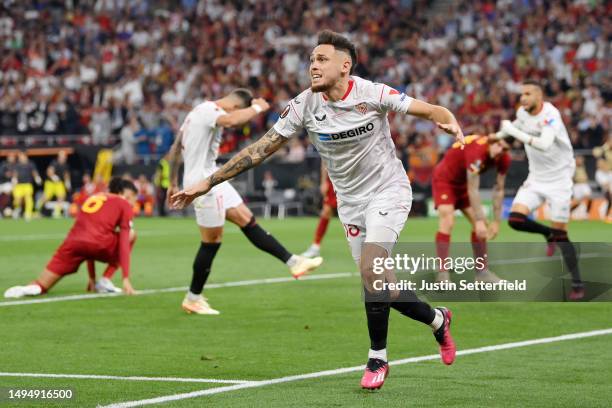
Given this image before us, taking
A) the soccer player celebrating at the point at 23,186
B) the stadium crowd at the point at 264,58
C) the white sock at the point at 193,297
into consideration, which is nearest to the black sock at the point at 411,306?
the white sock at the point at 193,297

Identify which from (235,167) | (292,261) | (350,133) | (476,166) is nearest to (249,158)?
(235,167)

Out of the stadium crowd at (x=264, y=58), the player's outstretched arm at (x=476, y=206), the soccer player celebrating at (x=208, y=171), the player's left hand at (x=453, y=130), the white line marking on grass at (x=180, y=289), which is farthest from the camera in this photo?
the stadium crowd at (x=264, y=58)

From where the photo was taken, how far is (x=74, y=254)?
13500 millimetres

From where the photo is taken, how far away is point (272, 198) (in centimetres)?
3403

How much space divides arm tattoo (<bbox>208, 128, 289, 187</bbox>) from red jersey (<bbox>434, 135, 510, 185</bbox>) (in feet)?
20.1

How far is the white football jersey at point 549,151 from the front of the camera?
13883mm

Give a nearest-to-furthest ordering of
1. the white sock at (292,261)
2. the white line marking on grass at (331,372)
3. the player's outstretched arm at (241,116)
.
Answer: the white line marking on grass at (331,372) < the player's outstretched arm at (241,116) < the white sock at (292,261)

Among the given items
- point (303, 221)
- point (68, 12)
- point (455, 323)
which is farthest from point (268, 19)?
point (455, 323)

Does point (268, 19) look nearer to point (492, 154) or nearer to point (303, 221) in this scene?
point (303, 221)

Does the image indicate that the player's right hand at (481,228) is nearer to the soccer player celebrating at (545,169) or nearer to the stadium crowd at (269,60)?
the soccer player celebrating at (545,169)

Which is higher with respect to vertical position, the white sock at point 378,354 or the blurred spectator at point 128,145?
the white sock at point 378,354

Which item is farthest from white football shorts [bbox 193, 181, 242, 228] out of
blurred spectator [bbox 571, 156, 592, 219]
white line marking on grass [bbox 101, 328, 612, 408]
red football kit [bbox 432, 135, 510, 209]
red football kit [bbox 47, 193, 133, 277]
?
blurred spectator [bbox 571, 156, 592, 219]

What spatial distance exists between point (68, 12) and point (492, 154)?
32085mm

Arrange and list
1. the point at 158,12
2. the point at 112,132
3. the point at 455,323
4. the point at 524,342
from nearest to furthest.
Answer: the point at 524,342, the point at 455,323, the point at 112,132, the point at 158,12
